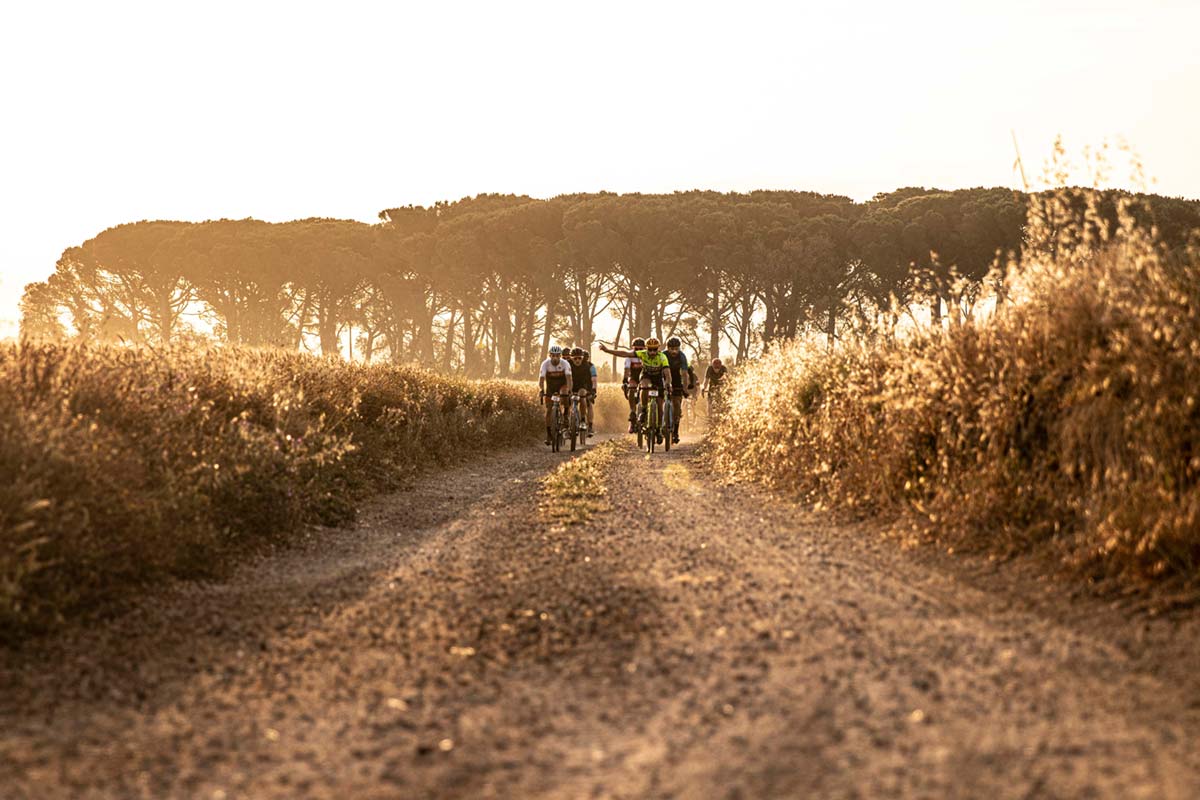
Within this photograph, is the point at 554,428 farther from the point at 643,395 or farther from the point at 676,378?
the point at 676,378

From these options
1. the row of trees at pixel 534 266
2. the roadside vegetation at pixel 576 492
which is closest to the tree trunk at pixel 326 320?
the row of trees at pixel 534 266

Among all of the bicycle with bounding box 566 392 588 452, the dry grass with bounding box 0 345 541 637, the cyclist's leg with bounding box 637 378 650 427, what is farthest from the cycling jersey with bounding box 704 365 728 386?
the dry grass with bounding box 0 345 541 637

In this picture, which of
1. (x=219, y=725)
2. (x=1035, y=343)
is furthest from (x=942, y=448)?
(x=219, y=725)

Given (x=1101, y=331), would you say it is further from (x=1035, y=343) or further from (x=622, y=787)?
(x=622, y=787)

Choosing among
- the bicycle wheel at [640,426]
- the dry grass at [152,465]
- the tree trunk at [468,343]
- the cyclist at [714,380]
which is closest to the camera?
the dry grass at [152,465]

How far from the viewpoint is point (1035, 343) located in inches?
281

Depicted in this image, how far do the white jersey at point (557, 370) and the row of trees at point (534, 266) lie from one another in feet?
70.5

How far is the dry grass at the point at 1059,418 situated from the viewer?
5.67 meters

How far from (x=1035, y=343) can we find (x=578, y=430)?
14571 mm

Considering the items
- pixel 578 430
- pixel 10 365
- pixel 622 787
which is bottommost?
pixel 578 430

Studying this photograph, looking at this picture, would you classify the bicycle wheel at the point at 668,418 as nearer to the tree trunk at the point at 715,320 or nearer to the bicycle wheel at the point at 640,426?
the bicycle wheel at the point at 640,426

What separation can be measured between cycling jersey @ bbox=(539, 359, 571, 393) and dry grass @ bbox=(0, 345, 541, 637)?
5778 mm

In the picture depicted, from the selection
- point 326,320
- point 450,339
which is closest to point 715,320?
point 450,339

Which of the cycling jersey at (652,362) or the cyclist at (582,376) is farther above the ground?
the cycling jersey at (652,362)
